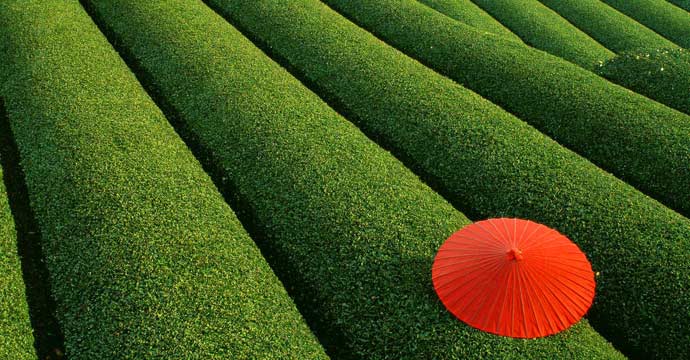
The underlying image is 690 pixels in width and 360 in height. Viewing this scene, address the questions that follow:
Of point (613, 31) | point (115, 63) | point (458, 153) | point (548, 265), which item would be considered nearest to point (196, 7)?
point (115, 63)

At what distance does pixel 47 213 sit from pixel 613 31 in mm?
26701

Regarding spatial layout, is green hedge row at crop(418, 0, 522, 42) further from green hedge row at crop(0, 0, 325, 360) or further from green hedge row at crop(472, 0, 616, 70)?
green hedge row at crop(0, 0, 325, 360)

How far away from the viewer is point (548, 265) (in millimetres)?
8938

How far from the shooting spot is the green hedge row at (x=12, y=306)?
910cm

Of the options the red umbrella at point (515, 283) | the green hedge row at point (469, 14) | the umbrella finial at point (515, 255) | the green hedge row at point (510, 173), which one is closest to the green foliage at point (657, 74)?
the green hedge row at point (510, 173)

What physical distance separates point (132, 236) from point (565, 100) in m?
12.4

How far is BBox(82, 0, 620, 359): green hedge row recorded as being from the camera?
9406 mm

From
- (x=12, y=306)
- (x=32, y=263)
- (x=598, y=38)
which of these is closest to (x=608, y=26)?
(x=598, y=38)

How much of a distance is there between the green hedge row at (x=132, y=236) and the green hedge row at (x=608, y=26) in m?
22.1

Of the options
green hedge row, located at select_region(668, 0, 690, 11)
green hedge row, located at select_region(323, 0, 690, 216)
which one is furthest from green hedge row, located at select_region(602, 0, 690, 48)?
green hedge row, located at select_region(323, 0, 690, 216)

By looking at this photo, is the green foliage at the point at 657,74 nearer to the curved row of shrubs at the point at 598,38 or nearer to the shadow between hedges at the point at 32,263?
the curved row of shrubs at the point at 598,38

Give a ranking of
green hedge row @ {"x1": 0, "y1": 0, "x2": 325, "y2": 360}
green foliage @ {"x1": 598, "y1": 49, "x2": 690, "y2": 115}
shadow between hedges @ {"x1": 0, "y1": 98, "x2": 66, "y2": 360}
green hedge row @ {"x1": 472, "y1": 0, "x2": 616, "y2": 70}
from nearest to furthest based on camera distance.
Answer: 1. green hedge row @ {"x1": 0, "y1": 0, "x2": 325, "y2": 360}
2. shadow between hedges @ {"x1": 0, "y1": 98, "x2": 66, "y2": 360}
3. green foliage @ {"x1": 598, "y1": 49, "x2": 690, "y2": 115}
4. green hedge row @ {"x1": 472, "y1": 0, "x2": 616, "y2": 70}

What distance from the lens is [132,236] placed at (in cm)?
1075

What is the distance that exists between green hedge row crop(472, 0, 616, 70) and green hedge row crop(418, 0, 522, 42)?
85cm
